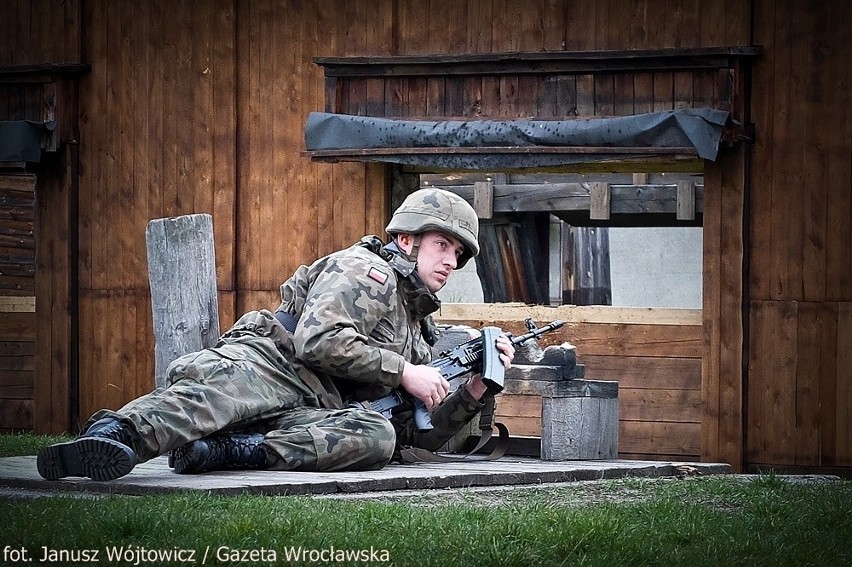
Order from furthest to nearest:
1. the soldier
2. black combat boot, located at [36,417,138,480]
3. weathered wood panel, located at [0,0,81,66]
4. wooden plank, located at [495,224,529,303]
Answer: wooden plank, located at [495,224,529,303] → weathered wood panel, located at [0,0,81,66] → the soldier → black combat boot, located at [36,417,138,480]

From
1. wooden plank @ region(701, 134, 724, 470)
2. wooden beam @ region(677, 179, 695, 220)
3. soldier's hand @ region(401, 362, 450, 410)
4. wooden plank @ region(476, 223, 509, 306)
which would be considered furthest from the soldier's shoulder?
wooden plank @ region(476, 223, 509, 306)

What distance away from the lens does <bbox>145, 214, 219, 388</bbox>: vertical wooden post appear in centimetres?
859

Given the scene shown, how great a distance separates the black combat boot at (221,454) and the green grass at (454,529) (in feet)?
3.04

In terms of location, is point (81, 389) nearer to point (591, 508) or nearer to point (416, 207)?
point (416, 207)

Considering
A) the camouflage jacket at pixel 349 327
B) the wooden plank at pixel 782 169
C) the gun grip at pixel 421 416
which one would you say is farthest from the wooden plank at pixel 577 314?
the gun grip at pixel 421 416

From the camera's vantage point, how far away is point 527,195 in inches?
570

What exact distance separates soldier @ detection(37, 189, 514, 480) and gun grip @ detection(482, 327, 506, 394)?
68 millimetres

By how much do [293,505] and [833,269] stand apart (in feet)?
20.3

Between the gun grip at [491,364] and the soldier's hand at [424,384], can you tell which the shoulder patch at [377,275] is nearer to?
the soldier's hand at [424,384]

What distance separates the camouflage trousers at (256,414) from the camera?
678cm

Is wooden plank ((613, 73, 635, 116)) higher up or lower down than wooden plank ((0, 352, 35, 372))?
higher up

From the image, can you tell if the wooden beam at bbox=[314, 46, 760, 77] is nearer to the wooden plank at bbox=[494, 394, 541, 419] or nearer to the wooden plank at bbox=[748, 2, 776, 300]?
the wooden plank at bbox=[748, 2, 776, 300]

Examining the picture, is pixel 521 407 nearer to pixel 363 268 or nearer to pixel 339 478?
pixel 363 268

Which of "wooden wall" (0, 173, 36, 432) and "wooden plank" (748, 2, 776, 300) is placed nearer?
"wooden plank" (748, 2, 776, 300)
